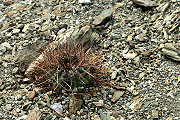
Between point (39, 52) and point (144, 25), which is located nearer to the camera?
point (39, 52)

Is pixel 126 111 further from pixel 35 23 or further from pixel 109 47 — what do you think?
pixel 35 23

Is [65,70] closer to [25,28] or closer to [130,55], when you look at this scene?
[130,55]

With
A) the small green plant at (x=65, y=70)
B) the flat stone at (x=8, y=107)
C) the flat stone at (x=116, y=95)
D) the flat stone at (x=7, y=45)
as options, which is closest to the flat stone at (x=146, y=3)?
the small green plant at (x=65, y=70)

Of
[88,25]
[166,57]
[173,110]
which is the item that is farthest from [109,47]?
[173,110]

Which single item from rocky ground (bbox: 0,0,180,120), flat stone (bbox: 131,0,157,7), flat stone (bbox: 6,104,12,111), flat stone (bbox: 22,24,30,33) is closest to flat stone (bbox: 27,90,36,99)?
rocky ground (bbox: 0,0,180,120)

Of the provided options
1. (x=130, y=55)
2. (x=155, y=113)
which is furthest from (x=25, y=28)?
(x=155, y=113)

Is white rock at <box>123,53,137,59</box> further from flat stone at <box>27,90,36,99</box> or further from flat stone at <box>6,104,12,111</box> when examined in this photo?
flat stone at <box>6,104,12,111</box>
